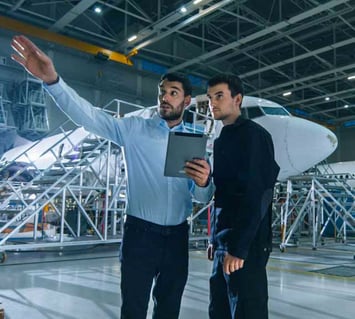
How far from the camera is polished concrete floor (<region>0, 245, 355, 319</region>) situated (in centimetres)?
394

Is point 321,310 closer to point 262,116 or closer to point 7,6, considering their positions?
point 262,116

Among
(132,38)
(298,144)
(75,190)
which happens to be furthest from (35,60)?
(132,38)

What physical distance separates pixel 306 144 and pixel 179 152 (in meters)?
7.36

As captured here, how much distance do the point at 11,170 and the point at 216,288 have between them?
1150 centimetres

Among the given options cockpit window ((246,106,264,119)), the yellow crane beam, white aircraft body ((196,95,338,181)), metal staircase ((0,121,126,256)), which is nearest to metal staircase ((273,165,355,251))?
white aircraft body ((196,95,338,181))

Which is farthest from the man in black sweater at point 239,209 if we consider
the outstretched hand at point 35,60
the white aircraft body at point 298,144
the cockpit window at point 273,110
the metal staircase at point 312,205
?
the cockpit window at point 273,110

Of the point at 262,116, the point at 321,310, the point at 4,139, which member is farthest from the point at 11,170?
the point at 321,310

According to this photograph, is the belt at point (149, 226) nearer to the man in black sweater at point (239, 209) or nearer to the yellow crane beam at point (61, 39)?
the man in black sweater at point (239, 209)

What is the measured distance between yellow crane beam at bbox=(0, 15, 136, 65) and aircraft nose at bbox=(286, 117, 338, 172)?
1120 cm

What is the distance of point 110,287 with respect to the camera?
5102 mm

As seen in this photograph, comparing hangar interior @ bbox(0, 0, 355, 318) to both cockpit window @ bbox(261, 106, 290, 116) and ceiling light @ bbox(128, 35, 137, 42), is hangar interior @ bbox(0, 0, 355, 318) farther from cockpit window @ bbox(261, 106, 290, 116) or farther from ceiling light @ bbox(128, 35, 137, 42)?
cockpit window @ bbox(261, 106, 290, 116)

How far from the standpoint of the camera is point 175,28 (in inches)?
594

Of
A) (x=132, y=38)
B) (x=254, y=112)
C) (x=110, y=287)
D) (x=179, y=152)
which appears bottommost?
(x=110, y=287)

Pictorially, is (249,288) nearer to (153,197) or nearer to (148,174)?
(153,197)
